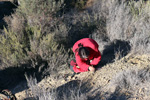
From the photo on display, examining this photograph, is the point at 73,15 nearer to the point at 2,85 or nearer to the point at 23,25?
the point at 23,25

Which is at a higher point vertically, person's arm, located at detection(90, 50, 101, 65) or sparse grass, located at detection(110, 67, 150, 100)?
person's arm, located at detection(90, 50, 101, 65)

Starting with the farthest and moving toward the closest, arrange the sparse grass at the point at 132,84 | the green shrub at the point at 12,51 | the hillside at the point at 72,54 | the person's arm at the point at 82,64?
the green shrub at the point at 12,51 → the person's arm at the point at 82,64 → the hillside at the point at 72,54 → the sparse grass at the point at 132,84

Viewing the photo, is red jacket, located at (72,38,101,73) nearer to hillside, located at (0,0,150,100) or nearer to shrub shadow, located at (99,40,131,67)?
hillside, located at (0,0,150,100)

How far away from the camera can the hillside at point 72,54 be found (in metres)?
2.88

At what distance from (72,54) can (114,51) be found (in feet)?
4.07

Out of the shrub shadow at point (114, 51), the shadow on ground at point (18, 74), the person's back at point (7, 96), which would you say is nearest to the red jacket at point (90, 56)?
the shrub shadow at point (114, 51)

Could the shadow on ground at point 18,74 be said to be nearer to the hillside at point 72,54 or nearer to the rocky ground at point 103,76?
the hillside at point 72,54

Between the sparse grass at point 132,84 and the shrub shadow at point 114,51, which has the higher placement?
the shrub shadow at point 114,51

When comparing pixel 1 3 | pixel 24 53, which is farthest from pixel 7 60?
pixel 1 3

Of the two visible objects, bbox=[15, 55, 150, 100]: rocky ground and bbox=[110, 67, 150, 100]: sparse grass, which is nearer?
bbox=[110, 67, 150, 100]: sparse grass

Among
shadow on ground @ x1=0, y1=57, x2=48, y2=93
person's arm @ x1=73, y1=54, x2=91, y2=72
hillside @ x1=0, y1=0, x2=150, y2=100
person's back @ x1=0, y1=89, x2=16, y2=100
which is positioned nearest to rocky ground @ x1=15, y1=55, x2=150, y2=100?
hillside @ x1=0, y1=0, x2=150, y2=100

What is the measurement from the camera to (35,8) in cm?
514

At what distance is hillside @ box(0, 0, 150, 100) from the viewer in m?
2.88

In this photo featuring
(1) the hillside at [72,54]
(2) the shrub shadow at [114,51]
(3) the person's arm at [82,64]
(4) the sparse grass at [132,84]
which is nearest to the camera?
(4) the sparse grass at [132,84]
